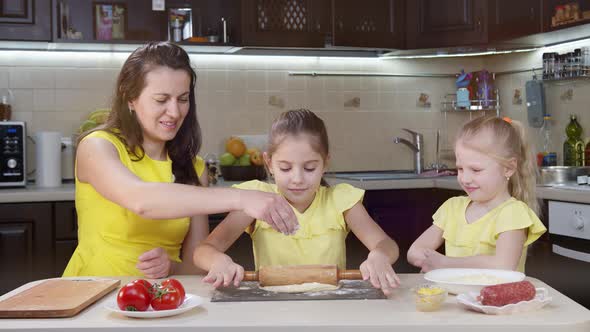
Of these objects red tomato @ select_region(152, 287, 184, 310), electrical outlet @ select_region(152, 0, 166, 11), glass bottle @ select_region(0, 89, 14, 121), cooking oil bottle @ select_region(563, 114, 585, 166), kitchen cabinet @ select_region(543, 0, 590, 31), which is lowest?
red tomato @ select_region(152, 287, 184, 310)

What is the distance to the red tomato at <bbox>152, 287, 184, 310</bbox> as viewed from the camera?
58.4 inches

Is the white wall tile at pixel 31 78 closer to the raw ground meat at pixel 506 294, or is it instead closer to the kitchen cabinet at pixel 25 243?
the kitchen cabinet at pixel 25 243

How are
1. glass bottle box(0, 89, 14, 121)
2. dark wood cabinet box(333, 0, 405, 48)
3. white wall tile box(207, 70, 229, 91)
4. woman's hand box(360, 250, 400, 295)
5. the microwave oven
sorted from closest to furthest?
woman's hand box(360, 250, 400, 295) < the microwave oven < glass bottle box(0, 89, 14, 121) < dark wood cabinet box(333, 0, 405, 48) < white wall tile box(207, 70, 229, 91)

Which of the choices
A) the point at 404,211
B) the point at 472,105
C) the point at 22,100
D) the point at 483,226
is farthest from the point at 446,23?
the point at 483,226

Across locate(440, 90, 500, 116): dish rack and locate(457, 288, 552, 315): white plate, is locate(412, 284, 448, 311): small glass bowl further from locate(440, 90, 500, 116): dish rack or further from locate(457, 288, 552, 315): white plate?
locate(440, 90, 500, 116): dish rack

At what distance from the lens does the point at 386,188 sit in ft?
12.8

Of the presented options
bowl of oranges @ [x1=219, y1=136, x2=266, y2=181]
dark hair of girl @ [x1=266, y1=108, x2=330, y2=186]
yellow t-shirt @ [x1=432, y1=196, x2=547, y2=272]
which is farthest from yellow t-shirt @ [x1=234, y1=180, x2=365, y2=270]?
bowl of oranges @ [x1=219, y1=136, x2=266, y2=181]

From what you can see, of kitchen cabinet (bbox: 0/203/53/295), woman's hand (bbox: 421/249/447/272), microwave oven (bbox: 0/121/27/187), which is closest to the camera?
woman's hand (bbox: 421/249/447/272)

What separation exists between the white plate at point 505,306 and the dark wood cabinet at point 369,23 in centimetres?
273

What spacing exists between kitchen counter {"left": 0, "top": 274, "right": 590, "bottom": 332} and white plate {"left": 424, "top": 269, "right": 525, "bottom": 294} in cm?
4

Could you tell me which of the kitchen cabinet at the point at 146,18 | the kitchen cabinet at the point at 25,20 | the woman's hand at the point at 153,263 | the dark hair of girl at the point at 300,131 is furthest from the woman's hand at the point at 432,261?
the kitchen cabinet at the point at 25,20

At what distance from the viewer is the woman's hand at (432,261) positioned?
6.46ft

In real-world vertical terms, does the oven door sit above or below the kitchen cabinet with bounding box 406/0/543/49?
below

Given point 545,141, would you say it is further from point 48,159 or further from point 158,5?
point 48,159
